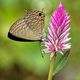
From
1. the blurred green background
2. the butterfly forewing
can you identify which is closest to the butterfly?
the butterfly forewing

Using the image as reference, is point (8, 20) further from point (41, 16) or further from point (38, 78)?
point (41, 16)

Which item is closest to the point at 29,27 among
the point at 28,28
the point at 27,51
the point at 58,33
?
the point at 28,28

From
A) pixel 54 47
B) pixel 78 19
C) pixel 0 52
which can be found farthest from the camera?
pixel 78 19

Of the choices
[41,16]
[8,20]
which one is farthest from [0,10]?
[41,16]

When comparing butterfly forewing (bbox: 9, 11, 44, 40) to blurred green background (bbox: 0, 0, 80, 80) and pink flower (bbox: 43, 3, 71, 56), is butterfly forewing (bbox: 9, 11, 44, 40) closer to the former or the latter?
pink flower (bbox: 43, 3, 71, 56)

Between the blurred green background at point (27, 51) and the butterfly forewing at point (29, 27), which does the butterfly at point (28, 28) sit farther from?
the blurred green background at point (27, 51)

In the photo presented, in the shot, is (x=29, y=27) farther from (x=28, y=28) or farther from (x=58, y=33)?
(x=58, y=33)

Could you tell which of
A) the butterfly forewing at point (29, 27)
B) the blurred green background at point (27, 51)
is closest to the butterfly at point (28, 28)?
the butterfly forewing at point (29, 27)
